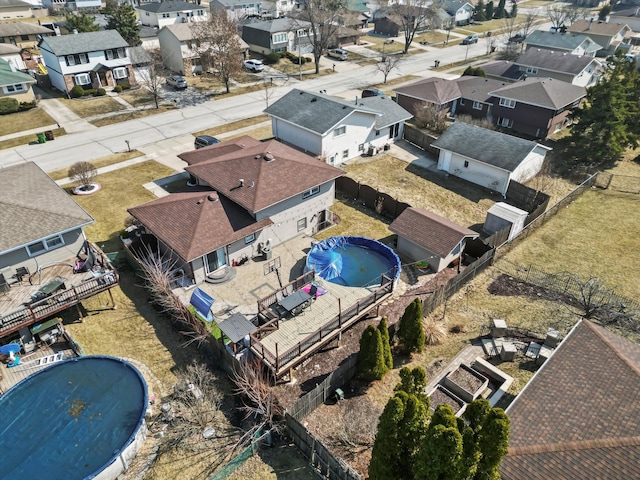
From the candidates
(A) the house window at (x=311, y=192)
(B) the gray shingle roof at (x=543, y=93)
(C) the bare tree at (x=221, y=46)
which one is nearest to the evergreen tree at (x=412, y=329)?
(A) the house window at (x=311, y=192)

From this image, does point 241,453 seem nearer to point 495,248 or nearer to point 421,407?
point 421,407

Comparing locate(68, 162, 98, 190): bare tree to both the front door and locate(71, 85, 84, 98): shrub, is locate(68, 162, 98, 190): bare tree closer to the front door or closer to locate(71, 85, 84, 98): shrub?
the front door

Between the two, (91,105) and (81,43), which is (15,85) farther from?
(81,43)

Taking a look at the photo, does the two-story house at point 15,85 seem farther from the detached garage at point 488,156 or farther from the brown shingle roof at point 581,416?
the brown shingle roof at point 581,416

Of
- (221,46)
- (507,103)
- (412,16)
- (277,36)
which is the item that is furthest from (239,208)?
(412,16)

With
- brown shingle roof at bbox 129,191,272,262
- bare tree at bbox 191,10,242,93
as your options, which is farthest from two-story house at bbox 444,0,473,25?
brown shingle roof at bbox 129,191,272,262
